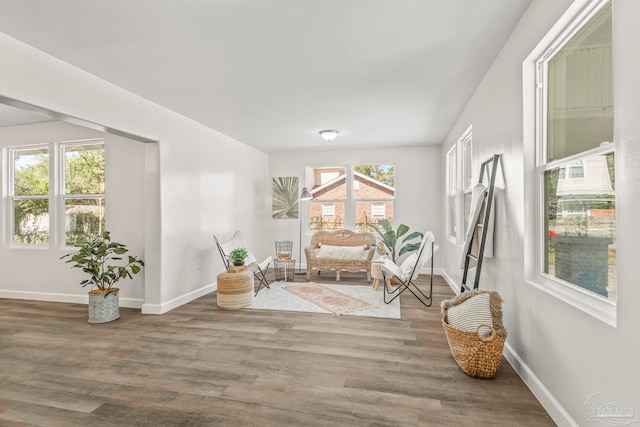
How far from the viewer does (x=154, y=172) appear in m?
4.06

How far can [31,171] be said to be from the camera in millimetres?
4910

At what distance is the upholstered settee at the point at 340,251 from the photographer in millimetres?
5844

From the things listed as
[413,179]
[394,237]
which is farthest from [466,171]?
[413,179]

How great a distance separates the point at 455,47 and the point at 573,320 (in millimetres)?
2126

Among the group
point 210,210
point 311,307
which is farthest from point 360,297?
point 210,210

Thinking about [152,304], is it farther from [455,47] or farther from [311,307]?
[455,47]

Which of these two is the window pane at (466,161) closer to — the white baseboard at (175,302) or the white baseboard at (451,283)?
the white baseboard at (451,283)

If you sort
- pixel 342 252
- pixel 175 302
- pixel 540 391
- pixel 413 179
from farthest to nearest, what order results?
1. pixel 413 179
2. pixel 342 252
3. pixel 175 302
4. pixel 540 391

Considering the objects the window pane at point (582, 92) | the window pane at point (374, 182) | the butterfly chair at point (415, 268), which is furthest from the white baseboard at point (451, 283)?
the window pane at point (582, 92)

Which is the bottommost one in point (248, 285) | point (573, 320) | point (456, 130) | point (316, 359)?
point (316, 359)

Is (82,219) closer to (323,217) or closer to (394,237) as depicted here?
(323,217)

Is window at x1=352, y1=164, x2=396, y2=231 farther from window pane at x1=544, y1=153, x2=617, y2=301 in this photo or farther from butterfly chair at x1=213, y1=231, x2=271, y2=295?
window pane at x1=544, y1=153, x2=617, y2=301

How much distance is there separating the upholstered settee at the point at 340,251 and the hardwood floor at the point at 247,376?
2.04 metres

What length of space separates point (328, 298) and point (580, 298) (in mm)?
3269
